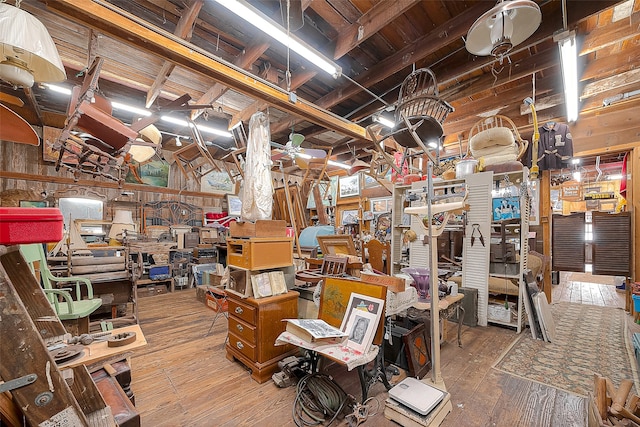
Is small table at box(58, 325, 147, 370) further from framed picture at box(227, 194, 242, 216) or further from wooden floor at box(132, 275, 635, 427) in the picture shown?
framed picture at box(227, 194, 242, 216)

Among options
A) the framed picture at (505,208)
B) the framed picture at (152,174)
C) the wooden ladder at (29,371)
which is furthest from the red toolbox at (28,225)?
the framed picture at (152,174)

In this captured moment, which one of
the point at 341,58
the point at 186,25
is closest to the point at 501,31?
the point at 341,58

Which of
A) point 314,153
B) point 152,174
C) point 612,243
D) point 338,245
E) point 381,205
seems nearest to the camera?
point 338,245

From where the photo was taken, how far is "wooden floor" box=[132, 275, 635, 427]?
2.02 m

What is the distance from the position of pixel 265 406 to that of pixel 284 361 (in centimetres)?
48

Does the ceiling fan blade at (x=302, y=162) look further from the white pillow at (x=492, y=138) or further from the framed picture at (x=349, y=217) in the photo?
the framed picture at (x=349, y=217)

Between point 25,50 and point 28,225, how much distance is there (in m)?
1.37

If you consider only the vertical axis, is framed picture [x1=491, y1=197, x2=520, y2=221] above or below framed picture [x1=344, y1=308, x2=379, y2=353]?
above

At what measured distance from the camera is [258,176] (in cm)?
269

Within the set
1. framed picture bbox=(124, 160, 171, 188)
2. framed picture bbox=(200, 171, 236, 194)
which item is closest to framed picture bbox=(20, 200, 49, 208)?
framed picture bbox=(124, 160, 171, 188)

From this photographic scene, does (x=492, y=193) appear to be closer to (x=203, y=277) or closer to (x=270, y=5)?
(x=270, y=5)

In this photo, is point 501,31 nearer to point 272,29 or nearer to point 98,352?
point 272,29

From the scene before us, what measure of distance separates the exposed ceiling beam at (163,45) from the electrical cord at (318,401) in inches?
123

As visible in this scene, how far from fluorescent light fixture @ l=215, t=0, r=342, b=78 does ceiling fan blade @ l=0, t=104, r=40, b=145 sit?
67.8 inches
